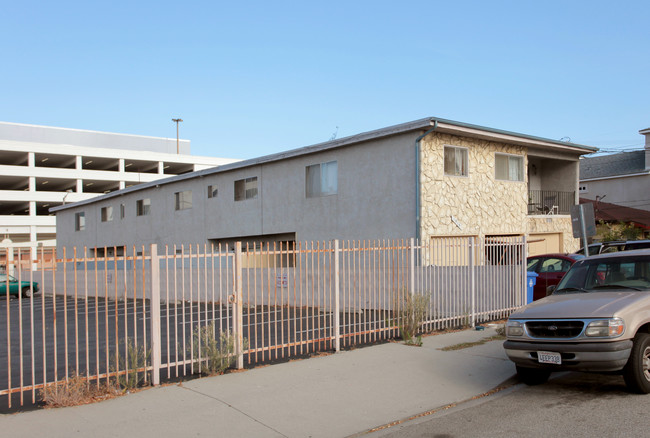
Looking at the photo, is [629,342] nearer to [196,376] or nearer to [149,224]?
[196,376]

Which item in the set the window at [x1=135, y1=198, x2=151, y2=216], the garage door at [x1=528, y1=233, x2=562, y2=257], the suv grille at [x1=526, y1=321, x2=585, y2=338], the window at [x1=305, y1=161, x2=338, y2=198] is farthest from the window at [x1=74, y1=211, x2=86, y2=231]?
the suv grille at [x1=526, y1=321, x2=585, y2=338]

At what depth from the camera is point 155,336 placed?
24.8ft

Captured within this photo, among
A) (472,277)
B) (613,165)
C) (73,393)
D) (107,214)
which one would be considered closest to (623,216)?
(613,165)

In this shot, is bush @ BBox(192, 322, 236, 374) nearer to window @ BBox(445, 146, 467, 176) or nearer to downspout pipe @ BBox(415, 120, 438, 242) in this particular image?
downspout pipe @ BBox(415, 120, 438, 242)

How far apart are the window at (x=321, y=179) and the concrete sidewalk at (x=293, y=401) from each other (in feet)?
35.6

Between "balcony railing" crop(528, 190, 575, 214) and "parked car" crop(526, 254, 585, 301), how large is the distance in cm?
760

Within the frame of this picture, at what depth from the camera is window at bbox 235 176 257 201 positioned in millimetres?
23291

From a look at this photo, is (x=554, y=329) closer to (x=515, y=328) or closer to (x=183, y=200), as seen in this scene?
(x=515, y=328)

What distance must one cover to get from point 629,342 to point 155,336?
18.7ft

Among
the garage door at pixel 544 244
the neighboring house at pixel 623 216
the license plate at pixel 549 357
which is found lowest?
the license plate at pixel 549 357

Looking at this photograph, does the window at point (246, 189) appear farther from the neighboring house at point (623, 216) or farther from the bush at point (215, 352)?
the neighboring house at point (623, 216)

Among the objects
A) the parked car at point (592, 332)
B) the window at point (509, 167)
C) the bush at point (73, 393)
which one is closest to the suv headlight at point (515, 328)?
the parked car at point (592, 332)

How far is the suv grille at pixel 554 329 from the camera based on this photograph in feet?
21.9

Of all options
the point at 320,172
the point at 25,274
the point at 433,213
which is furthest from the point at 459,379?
the point at 25,274
